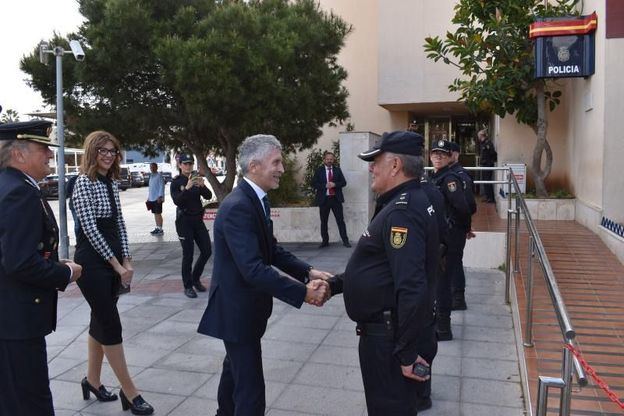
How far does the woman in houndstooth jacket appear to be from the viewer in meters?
3.88

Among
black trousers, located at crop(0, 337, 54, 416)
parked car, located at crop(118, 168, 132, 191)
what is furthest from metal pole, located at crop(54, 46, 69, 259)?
parked car, located at crop(118, 168, 132, 191)

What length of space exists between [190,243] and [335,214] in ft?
12.8

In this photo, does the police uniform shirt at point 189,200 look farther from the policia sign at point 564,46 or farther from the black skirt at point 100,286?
the policia sign at point 564,46

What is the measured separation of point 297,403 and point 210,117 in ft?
22.3

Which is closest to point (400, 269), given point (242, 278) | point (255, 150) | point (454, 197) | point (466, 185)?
point (242, 278)

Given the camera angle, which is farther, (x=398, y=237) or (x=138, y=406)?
(x=138, y=406)

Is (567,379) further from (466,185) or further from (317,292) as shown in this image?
(466,185)

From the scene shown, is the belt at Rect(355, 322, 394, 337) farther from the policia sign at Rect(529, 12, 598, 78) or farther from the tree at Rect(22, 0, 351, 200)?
the policia sign at Rect(529, 12, 598, 78)

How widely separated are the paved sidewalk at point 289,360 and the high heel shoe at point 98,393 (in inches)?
1.9

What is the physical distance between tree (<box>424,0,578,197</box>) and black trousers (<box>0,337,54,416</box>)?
892 centimetres

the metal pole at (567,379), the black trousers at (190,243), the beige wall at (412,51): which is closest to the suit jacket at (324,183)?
the black trousers at (190,243)

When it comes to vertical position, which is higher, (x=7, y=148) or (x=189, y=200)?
(x=7, y=148)

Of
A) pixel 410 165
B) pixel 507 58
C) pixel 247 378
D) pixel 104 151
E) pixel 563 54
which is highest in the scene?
pixel 507 58

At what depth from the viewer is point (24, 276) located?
274 cm
